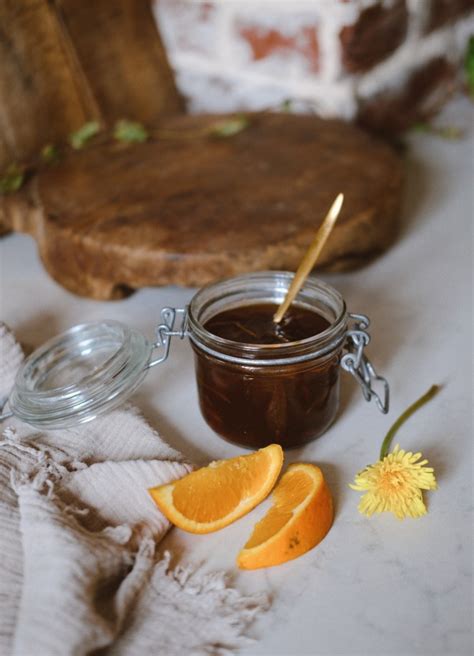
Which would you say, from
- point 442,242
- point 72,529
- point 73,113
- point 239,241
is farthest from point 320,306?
point 73,113

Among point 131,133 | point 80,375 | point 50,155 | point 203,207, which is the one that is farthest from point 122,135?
point 80,375

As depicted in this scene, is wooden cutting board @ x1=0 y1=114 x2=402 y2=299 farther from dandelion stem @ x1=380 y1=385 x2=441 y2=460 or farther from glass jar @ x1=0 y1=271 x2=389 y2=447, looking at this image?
dandelion stem @ x1=380 y1=385 x2=441 y2=460

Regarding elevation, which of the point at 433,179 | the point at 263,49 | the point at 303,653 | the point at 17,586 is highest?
the point at 263,49

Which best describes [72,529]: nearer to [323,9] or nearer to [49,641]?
[49,641]

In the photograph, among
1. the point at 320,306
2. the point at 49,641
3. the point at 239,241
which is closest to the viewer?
the point at 49,641

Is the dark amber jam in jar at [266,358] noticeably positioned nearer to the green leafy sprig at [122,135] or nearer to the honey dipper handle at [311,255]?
the honey dipper handle at [311,255]

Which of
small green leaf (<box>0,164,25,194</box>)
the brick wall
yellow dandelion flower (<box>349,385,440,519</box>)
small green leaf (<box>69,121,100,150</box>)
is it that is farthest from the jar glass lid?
the brick wall

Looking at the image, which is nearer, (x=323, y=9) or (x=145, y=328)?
(x=145, y=328)

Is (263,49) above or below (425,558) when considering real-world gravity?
above
